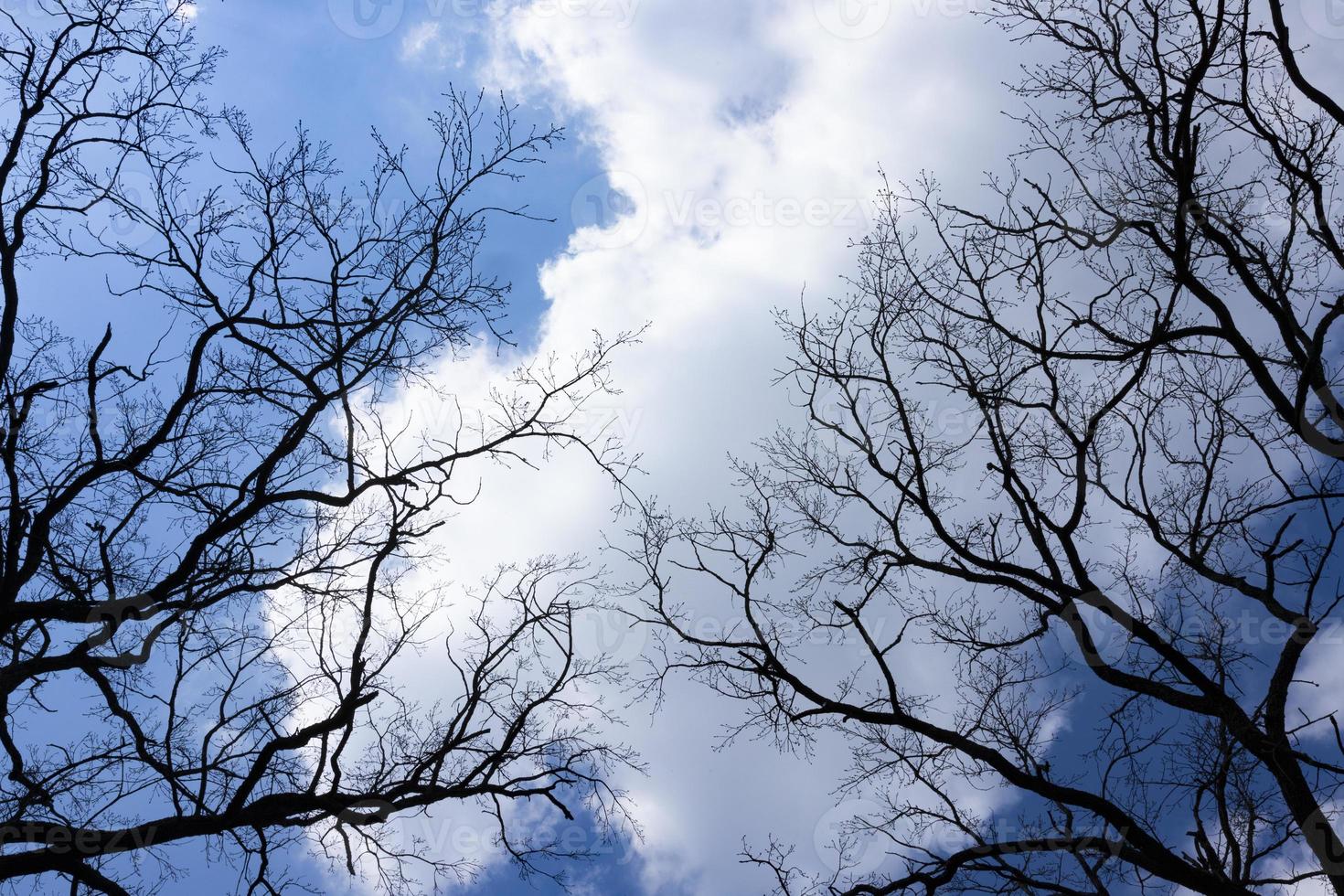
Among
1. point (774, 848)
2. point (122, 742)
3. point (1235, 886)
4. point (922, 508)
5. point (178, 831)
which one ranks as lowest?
point (1235, 886)

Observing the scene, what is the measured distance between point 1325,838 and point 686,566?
22.1ft

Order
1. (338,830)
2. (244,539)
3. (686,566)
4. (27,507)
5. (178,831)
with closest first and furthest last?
1. (178,831)
2. (338,830)
3. (27,507)
4. (244,539)
5. (686,566)

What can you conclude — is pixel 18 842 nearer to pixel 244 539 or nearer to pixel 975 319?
pixel 244 539

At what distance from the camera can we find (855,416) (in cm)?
1027

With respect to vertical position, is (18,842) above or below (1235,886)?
above

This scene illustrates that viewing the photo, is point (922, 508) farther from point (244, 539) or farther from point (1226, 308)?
point (244, 539)

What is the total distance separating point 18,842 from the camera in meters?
7.08

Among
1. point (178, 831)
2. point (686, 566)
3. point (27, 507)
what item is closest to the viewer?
point (178, 831)

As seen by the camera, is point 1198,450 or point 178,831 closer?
point 178,831

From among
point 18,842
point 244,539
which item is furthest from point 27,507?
point 18,842

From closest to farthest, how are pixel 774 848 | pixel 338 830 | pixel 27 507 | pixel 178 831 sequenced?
pixel 178 831 < pixel 338 830 < pixel 27 507 < pixel 774 848

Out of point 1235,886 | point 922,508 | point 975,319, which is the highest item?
point 975,319

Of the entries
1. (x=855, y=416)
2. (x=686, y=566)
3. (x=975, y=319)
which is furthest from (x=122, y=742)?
(x=975, y=319)

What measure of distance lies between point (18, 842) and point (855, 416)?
890cm
